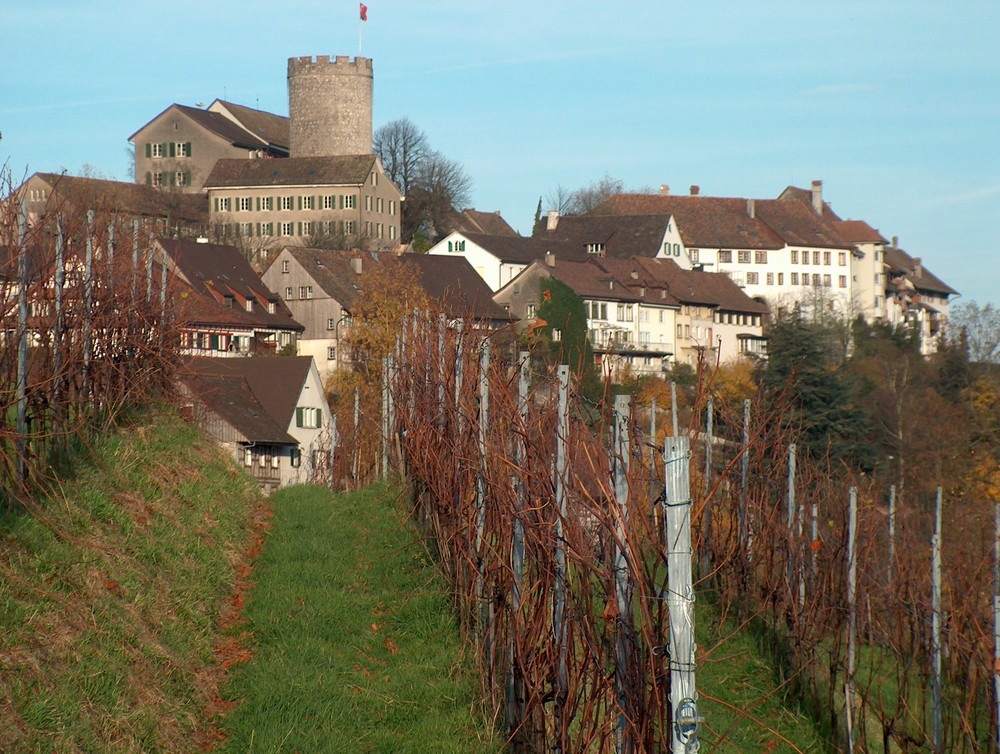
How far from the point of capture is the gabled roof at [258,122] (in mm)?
114938

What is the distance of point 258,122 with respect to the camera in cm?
11756

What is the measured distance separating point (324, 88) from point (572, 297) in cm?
4269

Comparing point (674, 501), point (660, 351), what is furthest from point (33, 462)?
point (660, 351)

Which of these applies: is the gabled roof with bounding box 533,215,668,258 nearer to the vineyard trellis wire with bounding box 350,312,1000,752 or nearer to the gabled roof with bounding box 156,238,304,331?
the gabled roof with bounding box 156,238,304,331

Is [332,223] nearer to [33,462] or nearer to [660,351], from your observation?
[660,351]

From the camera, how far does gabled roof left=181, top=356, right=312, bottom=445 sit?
4316 centimetres

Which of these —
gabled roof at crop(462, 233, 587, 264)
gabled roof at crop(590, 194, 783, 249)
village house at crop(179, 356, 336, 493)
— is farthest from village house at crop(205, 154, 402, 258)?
village house at crop(179, 356, 336, 493)

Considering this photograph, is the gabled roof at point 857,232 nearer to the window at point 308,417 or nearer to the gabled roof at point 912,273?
the gabled roof at point 912,273

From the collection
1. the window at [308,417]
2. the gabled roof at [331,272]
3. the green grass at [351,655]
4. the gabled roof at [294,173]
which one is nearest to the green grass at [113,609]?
the green grass at [351,655]

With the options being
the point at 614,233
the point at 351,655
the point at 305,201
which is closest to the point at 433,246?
the point at 305,201

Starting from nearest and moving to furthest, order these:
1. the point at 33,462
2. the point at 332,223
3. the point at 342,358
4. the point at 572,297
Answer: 1. the point at 33,462
2. the point at 342,358
3. the point at 572,297
4. the point at 332,223

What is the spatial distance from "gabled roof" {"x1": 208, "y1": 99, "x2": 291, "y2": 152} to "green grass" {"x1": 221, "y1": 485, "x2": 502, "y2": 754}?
102 meters

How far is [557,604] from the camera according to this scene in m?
7.80

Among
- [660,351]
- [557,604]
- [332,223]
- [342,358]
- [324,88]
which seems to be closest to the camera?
[557,604]
